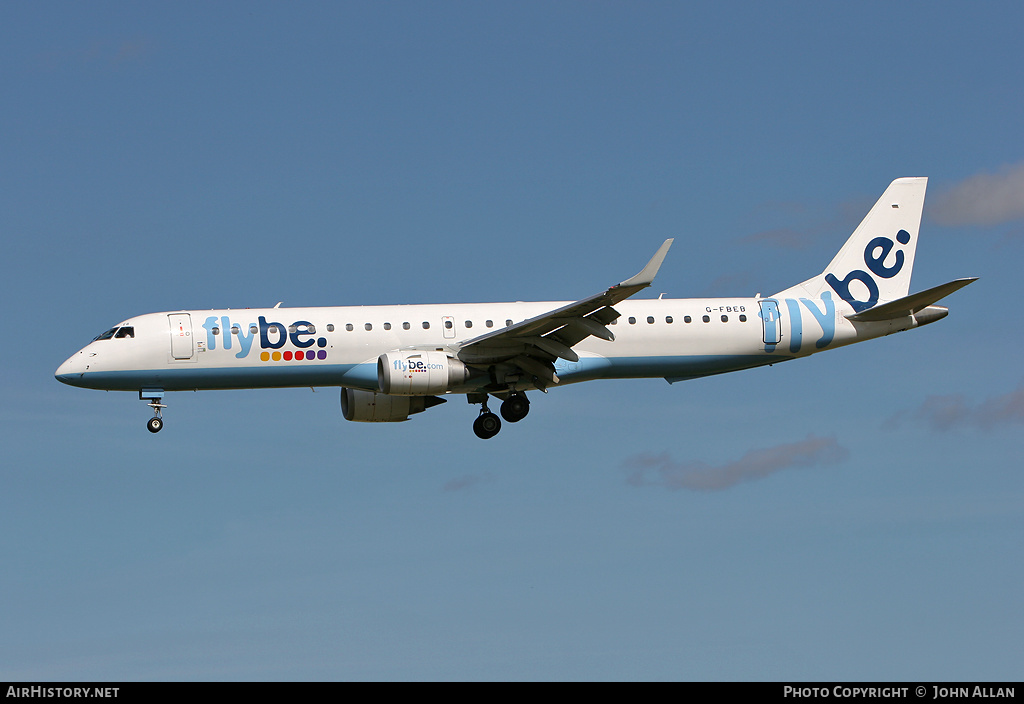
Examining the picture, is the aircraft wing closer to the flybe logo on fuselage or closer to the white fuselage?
the white fuselage

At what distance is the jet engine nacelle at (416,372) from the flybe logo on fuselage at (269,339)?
7.28ft

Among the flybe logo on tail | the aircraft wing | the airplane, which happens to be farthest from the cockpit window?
the flybe logo on tail

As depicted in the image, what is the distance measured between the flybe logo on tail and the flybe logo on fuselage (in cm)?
1650

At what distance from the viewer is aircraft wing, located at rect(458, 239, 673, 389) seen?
36281mm

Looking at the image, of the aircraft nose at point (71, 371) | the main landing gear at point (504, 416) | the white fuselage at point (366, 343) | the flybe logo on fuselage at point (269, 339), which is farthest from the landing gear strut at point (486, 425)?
the aircraft nose at point (71, 371)

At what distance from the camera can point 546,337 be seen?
124 ft

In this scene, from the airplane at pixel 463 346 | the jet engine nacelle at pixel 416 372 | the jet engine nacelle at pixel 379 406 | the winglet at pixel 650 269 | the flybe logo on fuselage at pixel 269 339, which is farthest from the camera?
the jet engine nacelle at pixel 379 406

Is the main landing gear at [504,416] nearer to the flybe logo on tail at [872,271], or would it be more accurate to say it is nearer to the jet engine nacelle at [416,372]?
the jet engine nacelle at [416,372]

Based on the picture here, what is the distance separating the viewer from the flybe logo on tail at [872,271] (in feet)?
141
